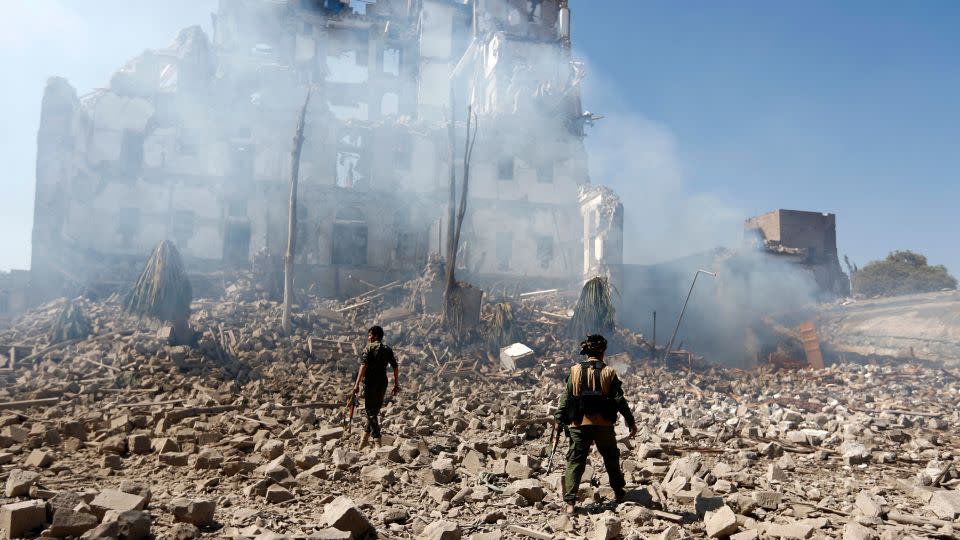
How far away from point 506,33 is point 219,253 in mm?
18223

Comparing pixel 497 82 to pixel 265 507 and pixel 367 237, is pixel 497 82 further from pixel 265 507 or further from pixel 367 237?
pixel 265 507

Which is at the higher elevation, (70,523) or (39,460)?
(70,523)

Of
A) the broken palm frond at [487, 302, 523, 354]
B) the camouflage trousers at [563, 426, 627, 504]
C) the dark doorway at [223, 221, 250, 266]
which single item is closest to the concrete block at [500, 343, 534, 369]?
the broken palm frond at [487, 302, 523, 354]

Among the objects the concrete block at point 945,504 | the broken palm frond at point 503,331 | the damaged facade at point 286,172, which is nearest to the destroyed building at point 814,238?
the damaged facade at point 286,172

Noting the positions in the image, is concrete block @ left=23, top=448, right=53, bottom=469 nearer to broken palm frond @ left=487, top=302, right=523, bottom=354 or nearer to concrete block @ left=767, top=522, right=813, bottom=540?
concrete block @ left=767, top=522, right=813, bottom=540

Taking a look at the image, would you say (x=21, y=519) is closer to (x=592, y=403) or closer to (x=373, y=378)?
(x=373, y=378)

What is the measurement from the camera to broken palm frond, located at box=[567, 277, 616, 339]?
17125 mm

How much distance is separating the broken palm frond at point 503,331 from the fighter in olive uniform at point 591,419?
1089 cm

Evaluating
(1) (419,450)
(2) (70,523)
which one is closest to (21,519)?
(2) (70,523)

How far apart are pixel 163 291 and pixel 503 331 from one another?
8.41 m

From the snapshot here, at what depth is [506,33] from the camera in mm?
32094

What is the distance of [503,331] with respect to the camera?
16781 mm

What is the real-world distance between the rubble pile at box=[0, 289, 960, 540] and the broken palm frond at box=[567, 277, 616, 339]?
147cm

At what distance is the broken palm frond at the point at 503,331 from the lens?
16688 millimetres
